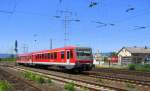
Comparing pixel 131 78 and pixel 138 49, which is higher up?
pixel 138 49

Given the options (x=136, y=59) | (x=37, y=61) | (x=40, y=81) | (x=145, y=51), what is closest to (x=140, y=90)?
(x=40, y=81)

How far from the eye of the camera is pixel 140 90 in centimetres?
1906

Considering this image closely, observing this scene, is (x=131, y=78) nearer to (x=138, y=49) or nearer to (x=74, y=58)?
(x=74, y=58)

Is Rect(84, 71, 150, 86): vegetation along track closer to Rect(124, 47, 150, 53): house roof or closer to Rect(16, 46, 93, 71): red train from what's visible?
Rect(16, 46, 93, 71): red train

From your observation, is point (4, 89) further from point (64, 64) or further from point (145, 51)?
point (145, 51)

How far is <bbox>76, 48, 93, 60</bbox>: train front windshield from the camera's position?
3550cm

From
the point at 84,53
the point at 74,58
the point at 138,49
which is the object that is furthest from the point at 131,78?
the point at 138,49

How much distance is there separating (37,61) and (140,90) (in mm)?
36597

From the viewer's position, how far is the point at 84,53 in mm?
36000

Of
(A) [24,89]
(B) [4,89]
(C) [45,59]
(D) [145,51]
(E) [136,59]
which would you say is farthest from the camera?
(D) [145,51]

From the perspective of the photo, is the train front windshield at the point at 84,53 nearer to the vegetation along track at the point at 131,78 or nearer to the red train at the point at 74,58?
the red train at the point at 74,58

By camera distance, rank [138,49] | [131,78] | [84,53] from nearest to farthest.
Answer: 1. [131,78]
2. [84,53]
3. [138,49]

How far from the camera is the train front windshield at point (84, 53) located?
35503 mm

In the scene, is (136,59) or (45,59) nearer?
(45,59)
